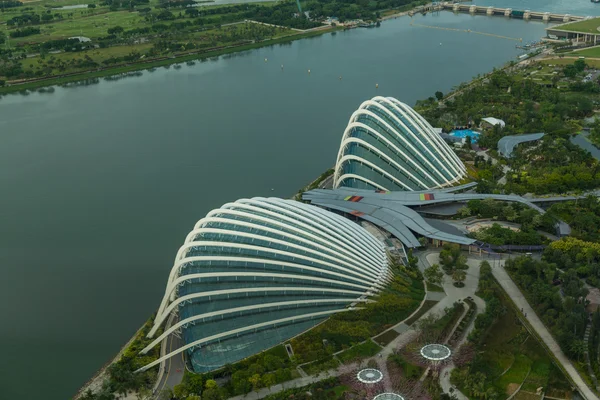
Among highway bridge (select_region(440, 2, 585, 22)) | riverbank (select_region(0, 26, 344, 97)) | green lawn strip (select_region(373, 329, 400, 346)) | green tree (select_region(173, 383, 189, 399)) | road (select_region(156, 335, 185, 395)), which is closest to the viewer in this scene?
green tree (select_region(173, 383, 189, 399))

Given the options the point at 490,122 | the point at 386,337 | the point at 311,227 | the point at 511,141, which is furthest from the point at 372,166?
the point at 490,122

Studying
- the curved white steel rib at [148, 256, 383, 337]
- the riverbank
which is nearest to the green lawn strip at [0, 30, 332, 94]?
the riverbank

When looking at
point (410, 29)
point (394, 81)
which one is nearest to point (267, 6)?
point (410, 29)

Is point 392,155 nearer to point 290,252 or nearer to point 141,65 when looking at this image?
point 290,252

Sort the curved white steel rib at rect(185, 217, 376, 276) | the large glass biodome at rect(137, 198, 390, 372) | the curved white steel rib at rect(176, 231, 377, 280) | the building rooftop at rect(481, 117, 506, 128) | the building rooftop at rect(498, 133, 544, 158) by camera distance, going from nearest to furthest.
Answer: the large glass biodome at rect(137, 198, 390, 372), the curved white steel rib at rect(176, 231, 377, 280), the curved white steel rib at rect(185, 217, 376, 276), the building rooftop at rect(498, 133, 544, 158), the building rooftop at rect(481, 117, 506, 128)

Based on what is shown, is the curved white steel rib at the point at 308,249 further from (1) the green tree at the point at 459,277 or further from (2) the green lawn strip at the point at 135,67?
(2) the green lawn strip at the point at 135,67

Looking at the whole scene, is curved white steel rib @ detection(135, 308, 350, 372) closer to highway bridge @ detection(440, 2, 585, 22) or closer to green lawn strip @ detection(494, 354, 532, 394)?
green lawn strip @ detection(494, 354, 532, 394)

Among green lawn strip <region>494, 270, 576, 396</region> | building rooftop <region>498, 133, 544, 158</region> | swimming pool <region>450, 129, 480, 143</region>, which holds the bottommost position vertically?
green lawn strip <region>494, 270, 576, 396</region>
